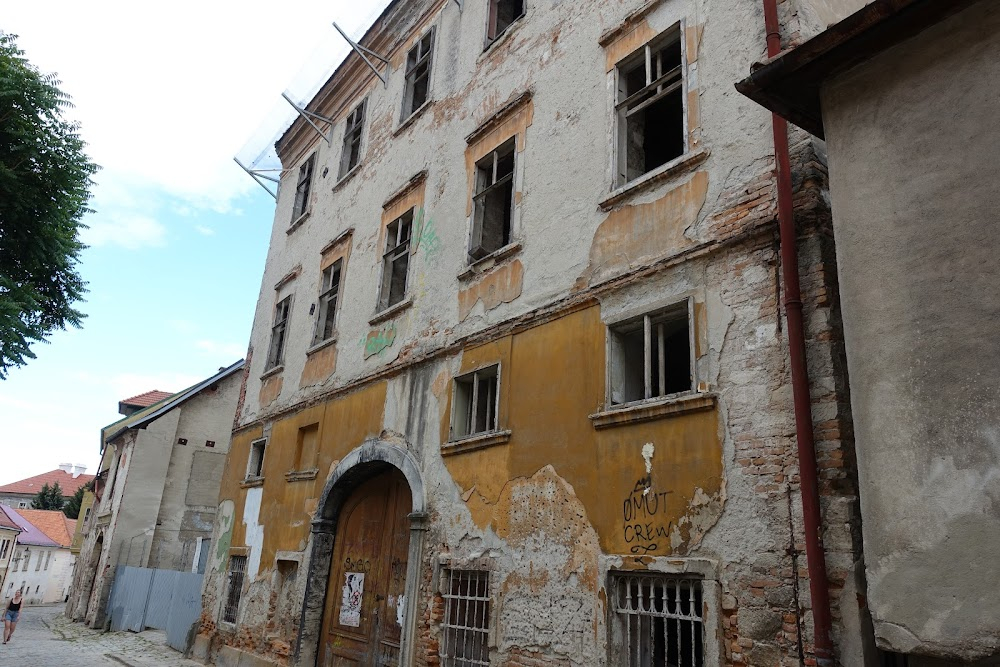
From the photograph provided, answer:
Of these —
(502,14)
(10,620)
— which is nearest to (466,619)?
(502,14)

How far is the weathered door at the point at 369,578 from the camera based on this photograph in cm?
906

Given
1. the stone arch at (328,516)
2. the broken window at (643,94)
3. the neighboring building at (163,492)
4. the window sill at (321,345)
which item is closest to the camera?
the broken window at (643,94)

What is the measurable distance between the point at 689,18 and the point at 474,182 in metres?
3.55

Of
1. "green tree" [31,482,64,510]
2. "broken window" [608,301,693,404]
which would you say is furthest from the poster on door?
"green tree" [31,482,64,510]

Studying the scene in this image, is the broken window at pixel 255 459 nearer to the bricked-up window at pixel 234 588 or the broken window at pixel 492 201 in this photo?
the bricked-up window at pixel 234 588

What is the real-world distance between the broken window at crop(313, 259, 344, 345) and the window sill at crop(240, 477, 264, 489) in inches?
105

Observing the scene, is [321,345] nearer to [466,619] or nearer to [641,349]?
[466,619]

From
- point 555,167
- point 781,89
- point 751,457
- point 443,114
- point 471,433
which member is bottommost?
point 751,457

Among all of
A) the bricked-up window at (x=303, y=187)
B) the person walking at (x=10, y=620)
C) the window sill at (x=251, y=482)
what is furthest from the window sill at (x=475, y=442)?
the person walking at (x=10, y=620)

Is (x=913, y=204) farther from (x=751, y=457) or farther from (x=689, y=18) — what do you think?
(x=689, y=18)

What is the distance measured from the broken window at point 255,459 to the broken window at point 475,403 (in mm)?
6096

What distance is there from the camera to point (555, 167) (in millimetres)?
7898

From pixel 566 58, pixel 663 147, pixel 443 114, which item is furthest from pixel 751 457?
pixel 443 114

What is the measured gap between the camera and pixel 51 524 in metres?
47.0
